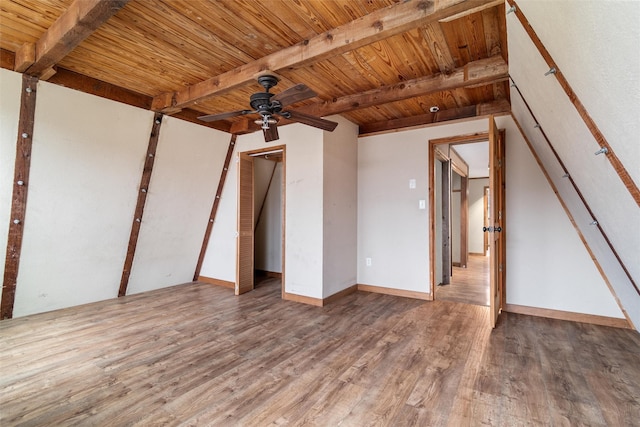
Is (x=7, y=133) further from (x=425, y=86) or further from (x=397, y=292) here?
(x=397, y=292)

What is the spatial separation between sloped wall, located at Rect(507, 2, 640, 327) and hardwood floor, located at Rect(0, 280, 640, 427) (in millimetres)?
824

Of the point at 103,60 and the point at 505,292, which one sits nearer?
the point at 103,60

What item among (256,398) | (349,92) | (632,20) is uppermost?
(349,92)

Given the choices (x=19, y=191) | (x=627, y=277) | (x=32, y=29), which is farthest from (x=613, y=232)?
(x=19, y=191)

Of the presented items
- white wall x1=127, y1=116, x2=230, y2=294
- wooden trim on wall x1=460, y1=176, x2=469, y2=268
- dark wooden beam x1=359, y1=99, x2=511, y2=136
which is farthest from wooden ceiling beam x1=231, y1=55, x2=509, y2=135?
wooden trim on wall x1=460, y1=176, x2=469, y2=268

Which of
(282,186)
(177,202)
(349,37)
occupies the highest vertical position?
(349,37)

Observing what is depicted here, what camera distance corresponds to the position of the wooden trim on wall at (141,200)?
11.5 ft

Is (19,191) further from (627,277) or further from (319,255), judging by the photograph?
(627,277)

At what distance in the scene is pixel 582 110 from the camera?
4.99ft

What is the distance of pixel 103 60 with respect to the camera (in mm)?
2623

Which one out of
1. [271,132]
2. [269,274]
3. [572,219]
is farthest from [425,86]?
[269,274]

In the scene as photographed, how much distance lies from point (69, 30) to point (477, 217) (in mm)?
8782

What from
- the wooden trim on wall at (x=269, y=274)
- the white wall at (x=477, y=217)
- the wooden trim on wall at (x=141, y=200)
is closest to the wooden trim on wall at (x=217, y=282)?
the wooden trim on wall at (x=269, y=274)

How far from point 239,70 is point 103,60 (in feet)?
3.94
